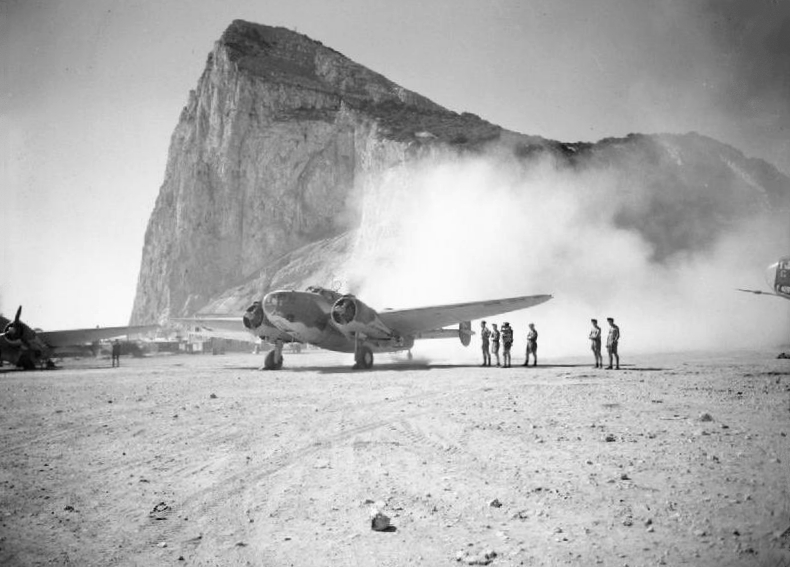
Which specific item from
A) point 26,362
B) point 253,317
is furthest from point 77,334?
point 253,317

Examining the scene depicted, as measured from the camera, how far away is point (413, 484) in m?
4.58

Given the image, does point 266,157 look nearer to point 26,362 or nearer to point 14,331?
point 26,362

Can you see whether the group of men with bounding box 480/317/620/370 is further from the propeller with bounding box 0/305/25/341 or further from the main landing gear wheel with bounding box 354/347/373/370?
the propeller with bounding box 0/305/25/341

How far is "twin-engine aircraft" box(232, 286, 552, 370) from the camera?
19.3 m

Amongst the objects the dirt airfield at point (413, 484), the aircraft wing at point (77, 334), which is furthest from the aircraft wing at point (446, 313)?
the aircraft wing at point (77, 334)

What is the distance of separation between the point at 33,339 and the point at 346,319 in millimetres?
18775

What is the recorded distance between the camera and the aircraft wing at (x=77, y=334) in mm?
27984

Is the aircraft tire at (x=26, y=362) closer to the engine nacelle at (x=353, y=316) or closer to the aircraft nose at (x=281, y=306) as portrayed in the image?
the aircraft nose at (x=281, y=306)

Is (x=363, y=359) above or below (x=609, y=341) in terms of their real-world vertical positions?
below

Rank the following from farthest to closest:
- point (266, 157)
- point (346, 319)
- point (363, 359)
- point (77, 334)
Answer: point (266, 157)
point (77, 334)
point (363, 359)
point (346, 319)

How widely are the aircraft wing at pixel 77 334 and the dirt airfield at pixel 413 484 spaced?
22.2 m

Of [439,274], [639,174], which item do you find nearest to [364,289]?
[439,274]

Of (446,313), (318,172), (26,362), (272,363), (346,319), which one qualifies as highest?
(318,172)

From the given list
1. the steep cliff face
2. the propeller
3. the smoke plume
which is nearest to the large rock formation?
the steep cliff face
